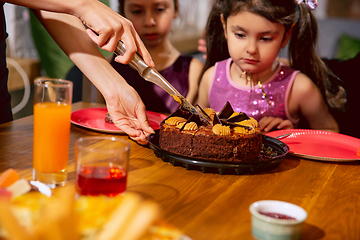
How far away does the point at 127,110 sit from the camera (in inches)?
57.2

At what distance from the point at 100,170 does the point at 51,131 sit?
0.17 m

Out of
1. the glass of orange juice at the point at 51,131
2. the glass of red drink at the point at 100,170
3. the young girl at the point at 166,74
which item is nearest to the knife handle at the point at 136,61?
the glass of orange juice at the point at 51,131

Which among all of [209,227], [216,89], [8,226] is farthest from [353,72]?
[8,226]

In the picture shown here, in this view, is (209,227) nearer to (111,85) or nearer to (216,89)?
(111,85)

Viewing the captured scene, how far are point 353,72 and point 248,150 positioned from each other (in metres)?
1.23

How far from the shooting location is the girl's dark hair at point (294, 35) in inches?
70.0

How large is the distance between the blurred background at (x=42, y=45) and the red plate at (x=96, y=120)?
1.91 m

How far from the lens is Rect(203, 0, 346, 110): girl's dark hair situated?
178cm

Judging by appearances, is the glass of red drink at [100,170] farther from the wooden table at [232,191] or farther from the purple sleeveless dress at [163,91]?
the purple sleeveless dress at [163,91]

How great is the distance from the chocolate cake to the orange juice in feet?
1.29

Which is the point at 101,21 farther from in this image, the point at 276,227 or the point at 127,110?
the point at 276,227

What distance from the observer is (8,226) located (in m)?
0.46

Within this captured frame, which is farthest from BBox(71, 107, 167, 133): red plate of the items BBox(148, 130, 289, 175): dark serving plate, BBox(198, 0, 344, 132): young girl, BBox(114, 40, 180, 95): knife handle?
BBox(198, 0, 344, 132): young girl

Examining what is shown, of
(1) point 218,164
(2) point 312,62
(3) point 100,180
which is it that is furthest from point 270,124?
(3) point 100,180
